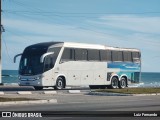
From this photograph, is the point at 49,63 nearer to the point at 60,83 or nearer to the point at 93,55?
the point at 60,83

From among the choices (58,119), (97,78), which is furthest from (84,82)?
(58,119)

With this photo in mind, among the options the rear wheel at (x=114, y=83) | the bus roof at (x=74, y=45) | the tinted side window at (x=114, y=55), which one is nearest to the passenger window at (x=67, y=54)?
the bus roof at (x=74, y=45)

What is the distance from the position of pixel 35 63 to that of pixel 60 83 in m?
2.64

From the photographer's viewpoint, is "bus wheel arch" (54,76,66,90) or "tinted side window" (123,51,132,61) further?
"tinted side window" (123,51,132,61)

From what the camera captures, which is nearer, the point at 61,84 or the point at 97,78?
the point at 61,84

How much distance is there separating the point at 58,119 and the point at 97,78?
28.1 metres

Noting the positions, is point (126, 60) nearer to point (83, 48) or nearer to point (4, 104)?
point (83, 48)

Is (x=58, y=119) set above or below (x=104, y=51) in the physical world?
below

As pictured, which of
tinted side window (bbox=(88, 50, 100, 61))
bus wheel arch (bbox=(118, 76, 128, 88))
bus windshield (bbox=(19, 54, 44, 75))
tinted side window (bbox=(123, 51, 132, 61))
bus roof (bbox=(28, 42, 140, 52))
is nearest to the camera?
bus windshield (bbox=(19, 54, 44, 75))

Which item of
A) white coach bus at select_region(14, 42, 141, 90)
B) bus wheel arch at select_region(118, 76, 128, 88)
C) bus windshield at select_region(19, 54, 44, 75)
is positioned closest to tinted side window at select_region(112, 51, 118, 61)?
white coach bus at select_region(14, 42, 141, 90)

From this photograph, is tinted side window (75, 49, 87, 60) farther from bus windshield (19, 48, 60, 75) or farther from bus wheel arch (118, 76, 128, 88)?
bus wheel arch (118, 76, 128, 88)

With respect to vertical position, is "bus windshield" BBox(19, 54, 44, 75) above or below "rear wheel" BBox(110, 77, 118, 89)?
above

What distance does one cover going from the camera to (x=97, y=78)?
4359cm

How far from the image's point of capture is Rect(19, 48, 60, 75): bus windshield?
38.9 meters
